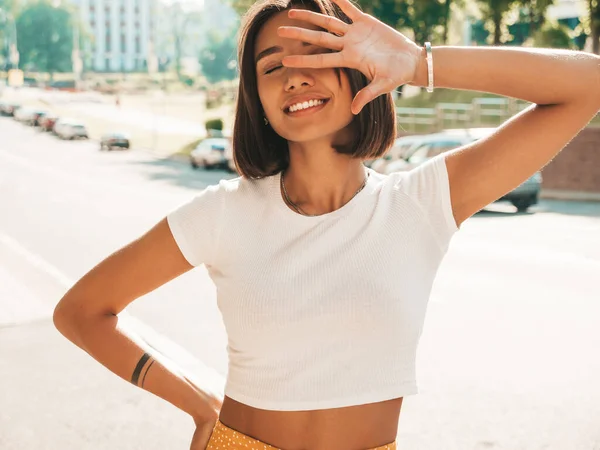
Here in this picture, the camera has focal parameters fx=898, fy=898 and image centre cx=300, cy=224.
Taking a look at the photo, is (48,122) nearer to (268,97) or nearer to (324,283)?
(268,97)

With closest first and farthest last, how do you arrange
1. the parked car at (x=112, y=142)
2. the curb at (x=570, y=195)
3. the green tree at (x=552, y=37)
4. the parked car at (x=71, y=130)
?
the curb at (x=570, y=195) < the green tree at (x=552, y=37) < the parked car at (x=112, y=142) < the parked car at (x=71, y=130)

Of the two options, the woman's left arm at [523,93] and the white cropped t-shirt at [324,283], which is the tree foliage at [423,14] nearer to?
the woman's left arm at [523,93]

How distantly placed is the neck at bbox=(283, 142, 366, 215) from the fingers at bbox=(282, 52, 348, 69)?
273 mm

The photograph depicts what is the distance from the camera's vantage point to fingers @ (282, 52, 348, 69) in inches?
75.6

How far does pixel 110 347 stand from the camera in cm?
226

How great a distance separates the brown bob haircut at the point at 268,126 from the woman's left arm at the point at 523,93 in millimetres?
180

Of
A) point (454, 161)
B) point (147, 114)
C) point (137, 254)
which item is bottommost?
point (147, 114)

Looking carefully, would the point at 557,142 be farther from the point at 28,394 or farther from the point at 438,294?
the point at 438,294

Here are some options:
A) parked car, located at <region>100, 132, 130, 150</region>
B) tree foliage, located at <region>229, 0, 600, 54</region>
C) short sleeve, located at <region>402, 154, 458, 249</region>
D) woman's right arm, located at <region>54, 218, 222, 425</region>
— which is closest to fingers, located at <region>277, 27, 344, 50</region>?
short sleeve, located at <region>402, 154, 458, 249</region>

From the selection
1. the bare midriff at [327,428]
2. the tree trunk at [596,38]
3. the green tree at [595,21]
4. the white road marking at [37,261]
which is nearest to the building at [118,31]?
the green tree at [595,21]

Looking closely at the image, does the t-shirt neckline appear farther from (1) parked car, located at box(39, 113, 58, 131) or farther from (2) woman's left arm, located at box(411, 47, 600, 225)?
(1) parked car, located at box(39, 113, 58, 131)

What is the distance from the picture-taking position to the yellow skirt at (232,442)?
1.96m

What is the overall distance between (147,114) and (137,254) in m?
75.3

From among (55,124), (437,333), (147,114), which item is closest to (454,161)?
(437,333)
